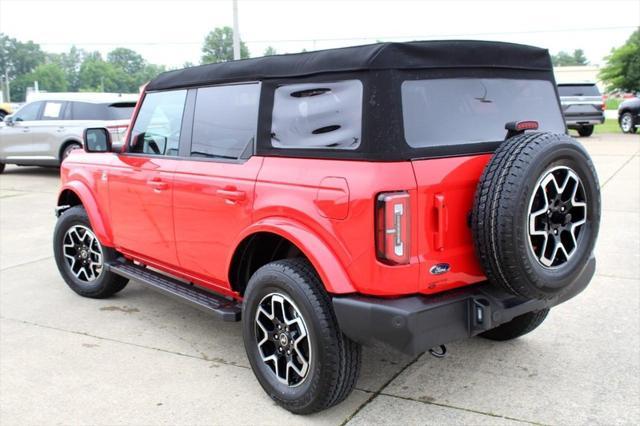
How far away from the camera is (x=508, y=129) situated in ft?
Result: 10.4

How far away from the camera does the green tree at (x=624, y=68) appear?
28.3 metres

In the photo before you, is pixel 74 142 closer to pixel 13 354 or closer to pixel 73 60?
pixel 13 354

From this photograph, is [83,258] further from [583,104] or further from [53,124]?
[583,104]

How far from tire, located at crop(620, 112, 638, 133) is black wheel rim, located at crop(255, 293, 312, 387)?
21.4m

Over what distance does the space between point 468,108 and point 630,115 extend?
68.8 feet

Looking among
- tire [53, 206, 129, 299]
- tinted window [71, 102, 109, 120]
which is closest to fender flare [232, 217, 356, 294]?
tire [53, 206, 129, 299]

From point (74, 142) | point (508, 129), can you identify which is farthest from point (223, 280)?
point (74, 142)

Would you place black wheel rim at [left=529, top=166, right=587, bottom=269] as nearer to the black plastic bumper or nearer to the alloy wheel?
the black plastic bumper

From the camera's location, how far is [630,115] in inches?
840

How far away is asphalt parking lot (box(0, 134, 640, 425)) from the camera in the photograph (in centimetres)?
325

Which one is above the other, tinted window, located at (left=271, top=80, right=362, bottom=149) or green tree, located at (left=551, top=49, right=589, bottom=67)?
green tree, located at (left=551, top=49, right=589, bottom=67)

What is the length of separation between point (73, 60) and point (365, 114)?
138575mm

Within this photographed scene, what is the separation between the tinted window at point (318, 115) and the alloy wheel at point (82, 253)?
8.17 feet

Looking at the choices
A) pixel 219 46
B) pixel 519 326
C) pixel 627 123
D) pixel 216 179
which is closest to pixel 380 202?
pixel 216 179
